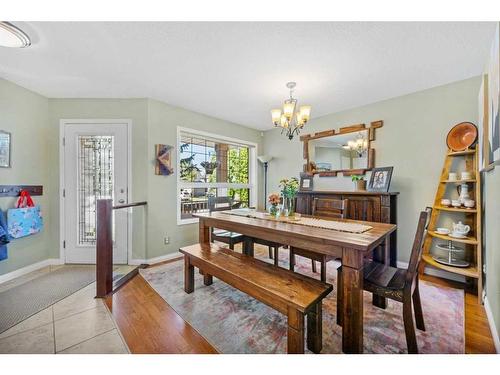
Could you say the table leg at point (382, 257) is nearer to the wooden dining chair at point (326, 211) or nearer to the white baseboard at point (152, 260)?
the wooden dining chair at point (326, 211)

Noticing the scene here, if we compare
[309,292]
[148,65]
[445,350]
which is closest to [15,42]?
[148,65]

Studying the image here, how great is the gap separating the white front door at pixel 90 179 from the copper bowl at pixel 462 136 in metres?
4.13

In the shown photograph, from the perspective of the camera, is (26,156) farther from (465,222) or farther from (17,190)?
(465,222)

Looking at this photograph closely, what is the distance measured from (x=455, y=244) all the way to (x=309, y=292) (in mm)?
2360

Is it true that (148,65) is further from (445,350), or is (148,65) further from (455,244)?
(455,244)

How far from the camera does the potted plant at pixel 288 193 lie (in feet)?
7.04

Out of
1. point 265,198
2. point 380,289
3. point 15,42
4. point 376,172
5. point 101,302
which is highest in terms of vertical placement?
point 15,42

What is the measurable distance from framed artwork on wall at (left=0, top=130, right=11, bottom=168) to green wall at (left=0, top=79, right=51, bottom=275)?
0.14 ft

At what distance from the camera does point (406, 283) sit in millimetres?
A: 1324

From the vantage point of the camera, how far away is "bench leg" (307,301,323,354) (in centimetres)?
134

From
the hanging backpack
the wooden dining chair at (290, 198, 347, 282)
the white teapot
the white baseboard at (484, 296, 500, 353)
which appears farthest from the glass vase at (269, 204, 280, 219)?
the hanging backpack

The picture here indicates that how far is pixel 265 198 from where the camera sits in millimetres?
4625

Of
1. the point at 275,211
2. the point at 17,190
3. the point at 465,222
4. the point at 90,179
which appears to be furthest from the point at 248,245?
the point at 17,190

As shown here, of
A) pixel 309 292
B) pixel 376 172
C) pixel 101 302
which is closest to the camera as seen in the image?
pixel 309 292
